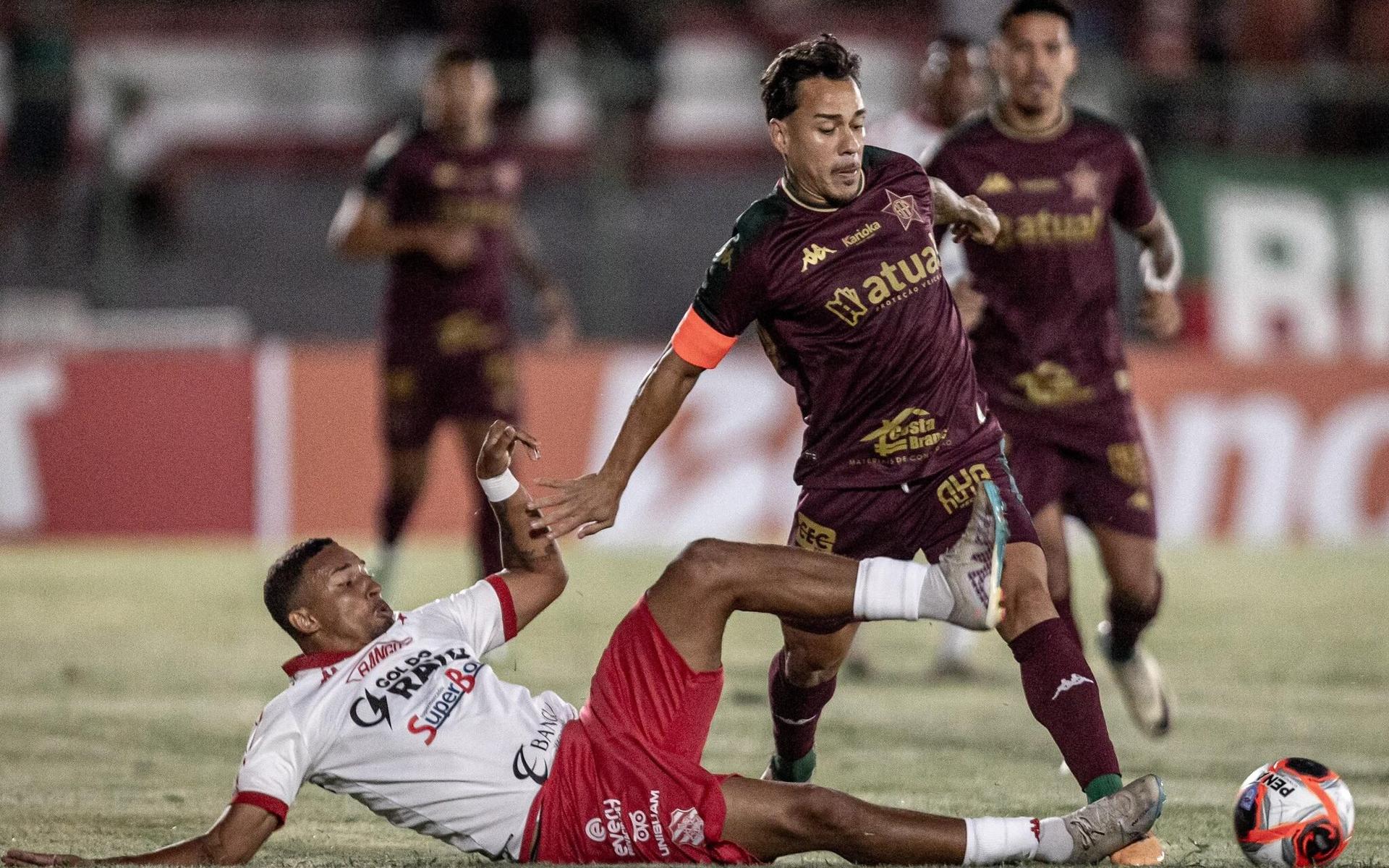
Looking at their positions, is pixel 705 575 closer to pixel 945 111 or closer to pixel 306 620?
pixel 306 620

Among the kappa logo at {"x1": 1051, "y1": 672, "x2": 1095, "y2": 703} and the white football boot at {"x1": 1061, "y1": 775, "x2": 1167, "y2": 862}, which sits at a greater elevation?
the kappa logo at {"x1": 1051, "y1": 672, "x2": 1095, "y2": 703}

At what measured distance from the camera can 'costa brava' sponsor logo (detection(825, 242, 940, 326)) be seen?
6137 millimetres

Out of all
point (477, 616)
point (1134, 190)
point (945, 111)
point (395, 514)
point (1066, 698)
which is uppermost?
point (945, 111)

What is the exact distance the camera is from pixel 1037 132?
778 centimetres

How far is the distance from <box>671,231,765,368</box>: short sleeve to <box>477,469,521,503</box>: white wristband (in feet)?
2.04

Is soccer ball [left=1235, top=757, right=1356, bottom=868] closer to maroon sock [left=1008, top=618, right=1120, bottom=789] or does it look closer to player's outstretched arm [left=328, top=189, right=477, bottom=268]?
maroon sock [left=1008, top=618, right=1120, bottom=789]

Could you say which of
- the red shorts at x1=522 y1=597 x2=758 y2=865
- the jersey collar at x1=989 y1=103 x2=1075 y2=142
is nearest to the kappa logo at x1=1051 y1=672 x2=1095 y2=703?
the red shorts at x1=522 y1=597 x2=758 y2=865

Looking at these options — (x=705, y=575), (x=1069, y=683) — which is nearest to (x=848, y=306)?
(x=705, y=575)

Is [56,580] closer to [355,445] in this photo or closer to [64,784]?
[355,445]

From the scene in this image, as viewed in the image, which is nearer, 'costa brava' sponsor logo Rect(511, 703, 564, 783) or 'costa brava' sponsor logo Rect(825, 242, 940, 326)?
'costa brava' sponsor logo Rect(511, 703, 564, 783)

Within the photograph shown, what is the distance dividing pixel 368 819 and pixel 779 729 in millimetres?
1362

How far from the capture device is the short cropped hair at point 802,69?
20.0 feet

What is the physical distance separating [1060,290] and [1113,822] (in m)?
2.74

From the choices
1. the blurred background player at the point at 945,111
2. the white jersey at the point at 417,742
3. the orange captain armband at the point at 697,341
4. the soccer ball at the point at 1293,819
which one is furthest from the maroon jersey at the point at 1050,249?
the white jersey at the point at 417,742
